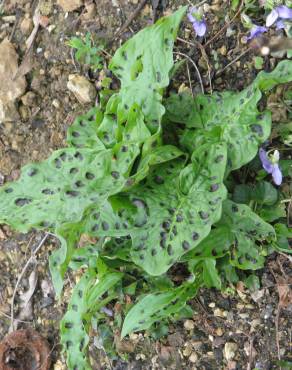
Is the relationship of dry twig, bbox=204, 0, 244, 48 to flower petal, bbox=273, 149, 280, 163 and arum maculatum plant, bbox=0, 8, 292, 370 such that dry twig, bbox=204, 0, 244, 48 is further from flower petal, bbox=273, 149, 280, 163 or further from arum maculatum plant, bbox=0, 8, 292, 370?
flower petal, bbox=273, 149, 280, 163

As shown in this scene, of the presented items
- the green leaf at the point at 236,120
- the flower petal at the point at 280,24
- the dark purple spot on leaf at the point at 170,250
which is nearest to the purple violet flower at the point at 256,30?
the flower petal at the point at 280,24

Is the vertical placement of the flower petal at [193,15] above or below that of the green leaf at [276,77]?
above

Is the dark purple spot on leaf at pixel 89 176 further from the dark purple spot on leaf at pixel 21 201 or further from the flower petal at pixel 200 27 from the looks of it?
the flower petal at pixel 200 27

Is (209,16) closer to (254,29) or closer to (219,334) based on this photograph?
(254,29)

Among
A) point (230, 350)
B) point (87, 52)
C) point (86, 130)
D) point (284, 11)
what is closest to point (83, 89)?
point (87, 52)

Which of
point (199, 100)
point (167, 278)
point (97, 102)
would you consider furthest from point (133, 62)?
point (167, 278)

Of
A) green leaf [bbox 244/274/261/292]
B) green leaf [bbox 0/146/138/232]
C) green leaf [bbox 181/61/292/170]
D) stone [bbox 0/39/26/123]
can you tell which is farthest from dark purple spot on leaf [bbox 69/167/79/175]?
stone [bbox 0/39/26/123]
